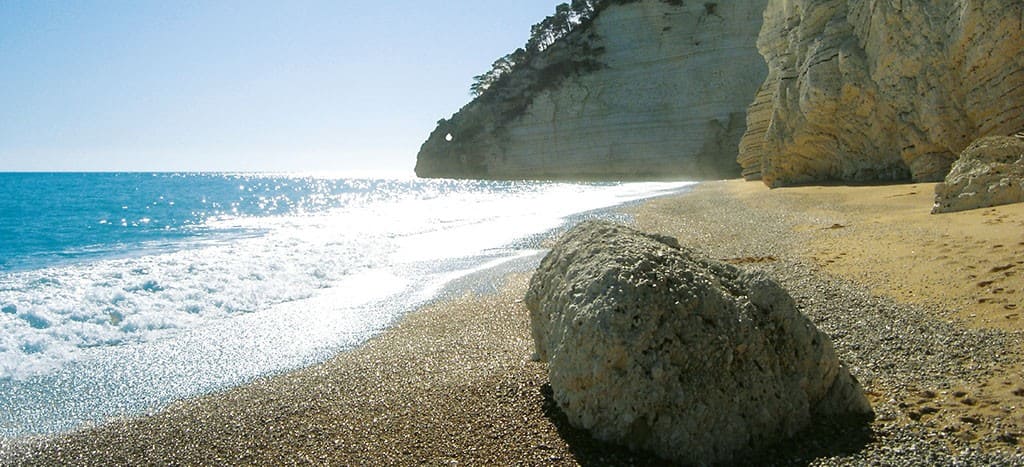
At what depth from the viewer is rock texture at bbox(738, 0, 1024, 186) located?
42.4ft

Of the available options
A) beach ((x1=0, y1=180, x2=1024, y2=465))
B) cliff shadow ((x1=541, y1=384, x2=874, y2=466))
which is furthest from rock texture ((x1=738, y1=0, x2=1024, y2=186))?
cliff shadow ((x1=541, y1=384, x2=874, y2=466))

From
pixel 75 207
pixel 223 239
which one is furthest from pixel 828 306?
pixel 75 207

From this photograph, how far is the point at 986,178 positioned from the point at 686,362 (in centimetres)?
863

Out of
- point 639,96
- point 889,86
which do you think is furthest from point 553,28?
point 889,86

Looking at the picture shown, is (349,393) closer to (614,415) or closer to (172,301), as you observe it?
(614,415)

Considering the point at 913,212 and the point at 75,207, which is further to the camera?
the point at 75,207

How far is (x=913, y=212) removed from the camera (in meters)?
10.7

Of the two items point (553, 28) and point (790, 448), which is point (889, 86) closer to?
point (790, 448)

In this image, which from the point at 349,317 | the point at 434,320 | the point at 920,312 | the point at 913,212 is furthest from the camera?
the point at 913,212

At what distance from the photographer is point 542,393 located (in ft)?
14.1

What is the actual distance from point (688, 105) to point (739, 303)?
44932 millimetres

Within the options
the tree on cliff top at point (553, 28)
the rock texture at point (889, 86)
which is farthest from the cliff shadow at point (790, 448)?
→ the tree on cliff top at point (553, 28)

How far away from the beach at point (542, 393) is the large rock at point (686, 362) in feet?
0.51

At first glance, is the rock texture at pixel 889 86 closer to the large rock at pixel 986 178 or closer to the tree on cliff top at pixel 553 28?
the large rock at pixel 986 178
